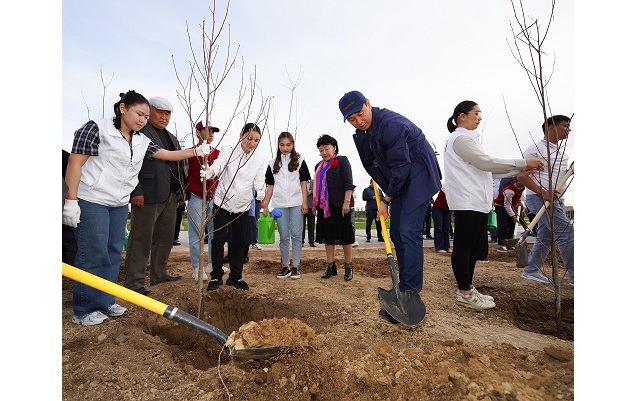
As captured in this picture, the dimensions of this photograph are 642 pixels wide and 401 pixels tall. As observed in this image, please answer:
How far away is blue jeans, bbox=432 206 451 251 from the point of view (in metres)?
7.25

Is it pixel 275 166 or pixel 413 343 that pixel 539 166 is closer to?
pixel 413 343

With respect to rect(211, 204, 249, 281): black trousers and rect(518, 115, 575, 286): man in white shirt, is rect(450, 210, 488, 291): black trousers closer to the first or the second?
rect(518, 115, 575, 286): man in white shirt

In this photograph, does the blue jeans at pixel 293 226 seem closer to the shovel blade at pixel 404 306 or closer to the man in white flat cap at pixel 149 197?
the man in white flat cap at pixel 149 197

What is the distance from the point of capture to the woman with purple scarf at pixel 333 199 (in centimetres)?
446

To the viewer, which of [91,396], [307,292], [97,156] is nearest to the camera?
[91,396]

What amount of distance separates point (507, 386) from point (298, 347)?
1.06 meters

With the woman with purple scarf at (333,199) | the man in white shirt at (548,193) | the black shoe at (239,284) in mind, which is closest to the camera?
the man in white shirt at (548,193)

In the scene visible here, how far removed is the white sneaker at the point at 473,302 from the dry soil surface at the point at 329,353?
53mm

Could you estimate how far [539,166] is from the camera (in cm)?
323

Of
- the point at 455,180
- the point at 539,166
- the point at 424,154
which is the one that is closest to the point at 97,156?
the point at 424,154

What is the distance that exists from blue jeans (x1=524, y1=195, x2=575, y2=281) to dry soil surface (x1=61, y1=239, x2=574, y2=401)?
1.31ft

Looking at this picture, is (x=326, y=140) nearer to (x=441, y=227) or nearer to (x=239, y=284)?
(x=239, y=284)

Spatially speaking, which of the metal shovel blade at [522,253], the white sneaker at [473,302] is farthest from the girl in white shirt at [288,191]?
the metal shovel blade at [522,253]

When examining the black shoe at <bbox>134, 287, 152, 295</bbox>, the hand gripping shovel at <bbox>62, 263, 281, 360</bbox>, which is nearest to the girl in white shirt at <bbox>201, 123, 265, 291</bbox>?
the black shoe at <bbox>134, 287, 152, 295</bbox>
